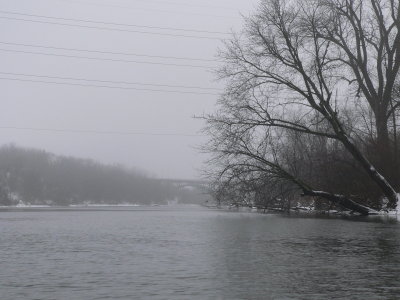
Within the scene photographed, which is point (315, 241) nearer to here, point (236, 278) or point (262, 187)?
point (236, 278)

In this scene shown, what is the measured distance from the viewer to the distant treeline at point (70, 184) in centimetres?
13562

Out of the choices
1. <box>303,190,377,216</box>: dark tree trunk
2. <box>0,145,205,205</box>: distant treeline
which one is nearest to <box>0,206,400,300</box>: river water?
<box>303,190,377,216</box>: dark tree trunk

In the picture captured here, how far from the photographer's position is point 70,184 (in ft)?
456

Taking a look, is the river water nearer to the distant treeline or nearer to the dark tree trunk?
the dark tree trunk

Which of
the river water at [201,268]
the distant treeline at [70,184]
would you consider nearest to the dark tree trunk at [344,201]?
the river water at [201,268]

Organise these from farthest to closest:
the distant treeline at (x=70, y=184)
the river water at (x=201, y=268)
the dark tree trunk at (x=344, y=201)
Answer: the distant treeline at (x=70, y=184)
the dark tree trunk at (x=344, y=201)
the river water at (x=201, y=268)

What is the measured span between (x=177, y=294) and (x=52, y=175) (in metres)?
139

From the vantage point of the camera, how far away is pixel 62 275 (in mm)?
9180

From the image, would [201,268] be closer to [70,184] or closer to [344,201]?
[344,201]

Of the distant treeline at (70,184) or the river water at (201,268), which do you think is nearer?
the river water at (201,268)

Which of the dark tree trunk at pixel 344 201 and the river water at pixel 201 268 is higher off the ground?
the dark tree trunk at pixel 344 201

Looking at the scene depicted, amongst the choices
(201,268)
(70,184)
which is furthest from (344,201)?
(70,184)

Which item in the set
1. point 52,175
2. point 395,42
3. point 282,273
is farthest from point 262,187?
point 52,175

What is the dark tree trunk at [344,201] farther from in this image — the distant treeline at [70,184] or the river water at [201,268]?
the distant treeline at [70,184]
